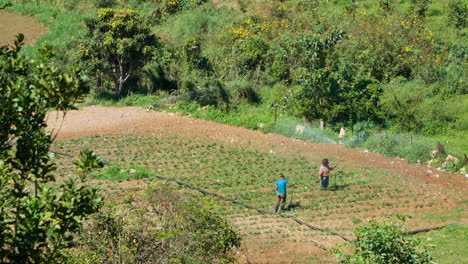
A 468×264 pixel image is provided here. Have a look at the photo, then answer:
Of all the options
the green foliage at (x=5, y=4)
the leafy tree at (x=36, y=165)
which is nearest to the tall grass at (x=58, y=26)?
the green foliage at (x=5, y=4)

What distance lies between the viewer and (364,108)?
20.4m

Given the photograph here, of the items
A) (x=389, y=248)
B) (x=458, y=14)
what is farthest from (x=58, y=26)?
(x=389, y=248)

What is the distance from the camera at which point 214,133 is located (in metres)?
20.1

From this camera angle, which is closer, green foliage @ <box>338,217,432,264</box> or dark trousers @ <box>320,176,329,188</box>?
green foliage @ <box>338,217,432,264</box>

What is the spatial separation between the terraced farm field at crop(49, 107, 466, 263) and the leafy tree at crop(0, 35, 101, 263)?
5926 mm

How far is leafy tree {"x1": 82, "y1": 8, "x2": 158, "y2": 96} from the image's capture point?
74.7 feet

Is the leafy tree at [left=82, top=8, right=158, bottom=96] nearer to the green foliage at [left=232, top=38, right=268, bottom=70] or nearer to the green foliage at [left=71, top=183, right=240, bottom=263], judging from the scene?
the green foliage at [left=232, top=38, right=268, bottom=70]

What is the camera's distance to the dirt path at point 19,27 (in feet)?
95.4

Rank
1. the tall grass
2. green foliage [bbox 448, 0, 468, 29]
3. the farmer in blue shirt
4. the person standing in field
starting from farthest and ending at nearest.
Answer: the tall grass → green foliage [bbox 448, 0, 468, 29] → the person standing in field → the farmer in blue shirt

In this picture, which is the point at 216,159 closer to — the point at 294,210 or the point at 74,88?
the point at 294,210

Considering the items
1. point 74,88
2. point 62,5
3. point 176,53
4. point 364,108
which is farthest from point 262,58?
point 74,88

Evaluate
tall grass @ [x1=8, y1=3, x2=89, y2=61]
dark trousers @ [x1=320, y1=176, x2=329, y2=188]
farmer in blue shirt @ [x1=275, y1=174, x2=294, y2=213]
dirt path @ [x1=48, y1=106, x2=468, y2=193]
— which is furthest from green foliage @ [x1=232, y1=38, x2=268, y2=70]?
farmer in blue shirt @ [x1=275, y1=174, x2=294, y2=213]

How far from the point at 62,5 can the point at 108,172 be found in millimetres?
19570

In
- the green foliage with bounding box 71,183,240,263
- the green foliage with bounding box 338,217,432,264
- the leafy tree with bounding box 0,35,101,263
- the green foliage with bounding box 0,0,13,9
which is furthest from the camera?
the green foliage with bounding box 0,0,13,9
